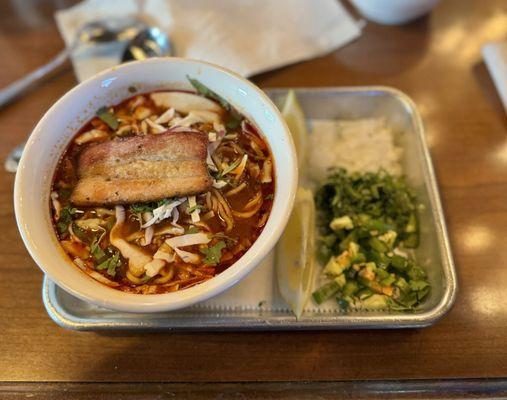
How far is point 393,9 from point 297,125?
735 millimetres

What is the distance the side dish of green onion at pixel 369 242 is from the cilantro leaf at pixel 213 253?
354mm

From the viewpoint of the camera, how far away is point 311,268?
4.18 feet

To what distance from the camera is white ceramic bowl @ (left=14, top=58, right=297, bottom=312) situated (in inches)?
37.8

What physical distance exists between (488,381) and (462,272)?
0.31 metres

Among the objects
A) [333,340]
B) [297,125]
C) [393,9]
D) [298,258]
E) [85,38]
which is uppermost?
[85,38]

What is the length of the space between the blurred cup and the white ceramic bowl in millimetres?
929

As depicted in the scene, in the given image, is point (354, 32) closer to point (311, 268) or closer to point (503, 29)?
point (503, 29)

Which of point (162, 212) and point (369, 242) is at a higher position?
point (162, 212)

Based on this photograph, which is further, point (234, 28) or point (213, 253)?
point (234, 28)

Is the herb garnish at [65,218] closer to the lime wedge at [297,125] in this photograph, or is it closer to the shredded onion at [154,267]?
the shredded onion at [154,267]

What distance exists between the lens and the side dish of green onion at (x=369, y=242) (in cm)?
125

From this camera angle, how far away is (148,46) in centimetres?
179

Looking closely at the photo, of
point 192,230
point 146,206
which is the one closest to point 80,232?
point 146,206

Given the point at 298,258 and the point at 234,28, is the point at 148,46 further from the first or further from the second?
the point at 298,258
